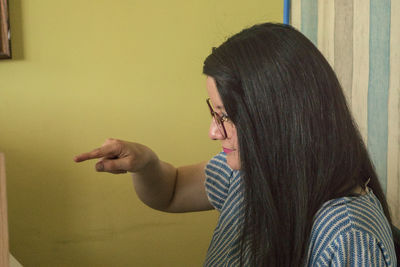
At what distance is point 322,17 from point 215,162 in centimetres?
82

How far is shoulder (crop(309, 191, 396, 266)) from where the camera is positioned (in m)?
0.83

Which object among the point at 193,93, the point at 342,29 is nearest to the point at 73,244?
the point at 193,93

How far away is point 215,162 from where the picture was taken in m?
1.31

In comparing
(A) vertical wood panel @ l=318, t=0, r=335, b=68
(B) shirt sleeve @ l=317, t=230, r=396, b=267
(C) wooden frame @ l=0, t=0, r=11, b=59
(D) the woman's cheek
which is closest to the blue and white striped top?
(B) shirt sleeve @ l=317, t=230, r=396, b=267

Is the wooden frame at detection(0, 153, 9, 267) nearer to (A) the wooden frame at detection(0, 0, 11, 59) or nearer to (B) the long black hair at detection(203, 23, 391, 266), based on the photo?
(B) the long black hair at detection(203, 23, 391, 266)

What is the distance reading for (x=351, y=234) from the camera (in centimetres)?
83

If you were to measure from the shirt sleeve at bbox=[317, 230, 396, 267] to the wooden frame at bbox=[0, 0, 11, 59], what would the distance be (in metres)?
1.31

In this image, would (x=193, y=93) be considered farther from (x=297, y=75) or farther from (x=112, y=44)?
(x=297, y=75)

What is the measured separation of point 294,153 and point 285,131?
0.15 ft

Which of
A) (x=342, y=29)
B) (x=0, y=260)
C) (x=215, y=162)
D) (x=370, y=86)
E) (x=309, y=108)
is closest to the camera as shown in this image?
(x=0, y=260)

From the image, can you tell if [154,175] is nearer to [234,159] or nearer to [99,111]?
[234,159]

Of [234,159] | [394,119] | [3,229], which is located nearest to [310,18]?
[394,119]

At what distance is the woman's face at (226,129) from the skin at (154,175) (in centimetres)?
29

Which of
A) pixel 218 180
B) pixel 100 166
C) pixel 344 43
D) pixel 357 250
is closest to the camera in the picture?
pixel 357 250
